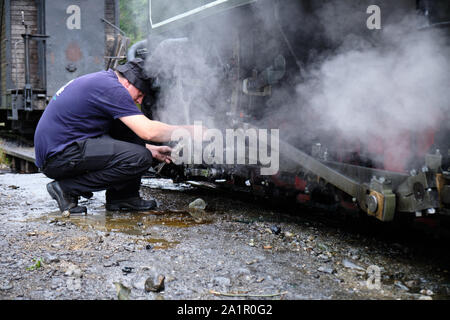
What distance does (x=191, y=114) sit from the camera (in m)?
3.50

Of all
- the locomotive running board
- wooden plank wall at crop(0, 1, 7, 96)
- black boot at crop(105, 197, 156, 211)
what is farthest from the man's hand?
wooden plank wall at crop(0, 1, 7, 96)

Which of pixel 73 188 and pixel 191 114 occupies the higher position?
pixel 191 114

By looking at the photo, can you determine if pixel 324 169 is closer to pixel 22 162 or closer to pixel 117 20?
pixel 22 162

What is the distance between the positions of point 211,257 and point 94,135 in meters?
1.43

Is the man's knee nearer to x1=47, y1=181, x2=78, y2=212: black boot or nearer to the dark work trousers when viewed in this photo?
the dark work trousers

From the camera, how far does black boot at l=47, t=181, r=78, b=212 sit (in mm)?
3023

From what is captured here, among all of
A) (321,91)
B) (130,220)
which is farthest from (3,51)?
(321,91)

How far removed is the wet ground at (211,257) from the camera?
5.64 feet

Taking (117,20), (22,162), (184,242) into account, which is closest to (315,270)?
(184,242)

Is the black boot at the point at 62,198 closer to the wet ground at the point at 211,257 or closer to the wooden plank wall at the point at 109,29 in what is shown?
the wet ground at the point at 211,257

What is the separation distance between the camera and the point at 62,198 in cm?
304

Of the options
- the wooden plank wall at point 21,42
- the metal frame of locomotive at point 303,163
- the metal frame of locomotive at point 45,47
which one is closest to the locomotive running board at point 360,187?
the metal frame of locomotive at point 303,163

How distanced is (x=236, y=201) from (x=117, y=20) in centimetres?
773
